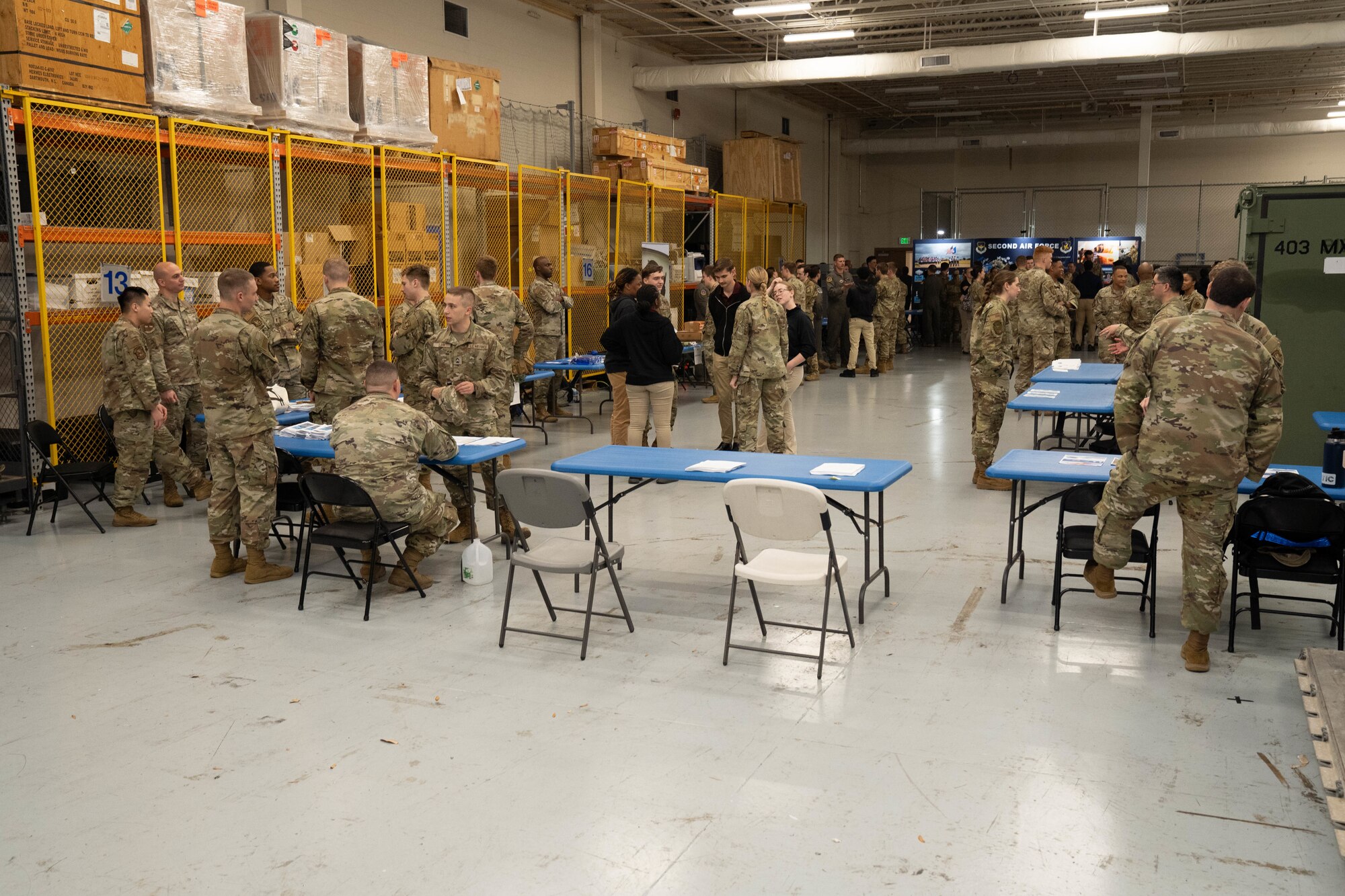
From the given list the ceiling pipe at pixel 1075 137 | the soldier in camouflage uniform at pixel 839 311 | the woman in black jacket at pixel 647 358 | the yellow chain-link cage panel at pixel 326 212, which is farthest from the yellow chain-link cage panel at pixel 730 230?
the woman in black jacket at pixel 647 358

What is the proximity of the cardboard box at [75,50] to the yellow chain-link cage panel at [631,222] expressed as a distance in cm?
696

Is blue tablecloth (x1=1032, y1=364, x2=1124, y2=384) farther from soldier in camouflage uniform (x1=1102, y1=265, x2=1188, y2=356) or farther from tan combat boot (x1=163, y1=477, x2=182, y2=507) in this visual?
tan combat boot (x1=163, y1=477, x2=182, y2=507)

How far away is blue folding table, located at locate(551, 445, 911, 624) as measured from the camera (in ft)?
16.2

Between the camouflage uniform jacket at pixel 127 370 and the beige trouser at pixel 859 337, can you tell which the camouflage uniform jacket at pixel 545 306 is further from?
the beige trouser at pixel 859 337

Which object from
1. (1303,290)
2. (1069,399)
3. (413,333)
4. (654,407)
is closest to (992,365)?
(1069,399)

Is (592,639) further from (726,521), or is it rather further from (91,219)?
(91,219)

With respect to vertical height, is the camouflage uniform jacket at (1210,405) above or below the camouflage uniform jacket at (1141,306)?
below

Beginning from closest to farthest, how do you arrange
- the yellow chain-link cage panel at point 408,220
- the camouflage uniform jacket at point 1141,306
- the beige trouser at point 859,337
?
the yellow chain-link cage panel at point 408,220, the camouflage uniform jacket at point 1141,306, the beige trouser at point 859,337

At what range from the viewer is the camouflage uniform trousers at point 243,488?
563 cm

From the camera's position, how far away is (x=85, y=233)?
743cm

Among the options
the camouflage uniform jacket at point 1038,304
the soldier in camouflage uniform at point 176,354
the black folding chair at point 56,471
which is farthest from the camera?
the camouflage uniform jacket at point 1038,304

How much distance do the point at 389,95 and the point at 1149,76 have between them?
50.0 feet

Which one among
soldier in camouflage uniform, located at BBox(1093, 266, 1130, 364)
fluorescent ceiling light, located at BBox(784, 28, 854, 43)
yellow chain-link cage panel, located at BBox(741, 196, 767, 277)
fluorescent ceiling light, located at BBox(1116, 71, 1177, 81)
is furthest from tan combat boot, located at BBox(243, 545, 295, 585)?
fluorescent ceiling light, located at BBox(1116, 71, 1177, 81)

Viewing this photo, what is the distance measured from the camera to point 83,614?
519 cm
